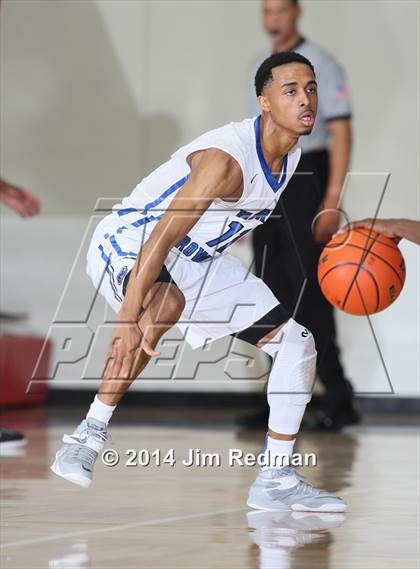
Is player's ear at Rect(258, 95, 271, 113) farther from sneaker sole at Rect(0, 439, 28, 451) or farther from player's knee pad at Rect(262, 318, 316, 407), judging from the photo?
sneaker sole at Rect(0, 439, 28, 451)

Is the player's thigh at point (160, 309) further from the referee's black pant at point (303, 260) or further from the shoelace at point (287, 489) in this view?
the referee's black pant at point (303, 260)

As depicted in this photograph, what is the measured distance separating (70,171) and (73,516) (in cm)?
457

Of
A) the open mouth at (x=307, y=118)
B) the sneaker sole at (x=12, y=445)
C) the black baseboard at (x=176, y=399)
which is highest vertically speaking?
the open mouth at (x=307, y=118)

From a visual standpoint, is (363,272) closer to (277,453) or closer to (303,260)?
(277,453)

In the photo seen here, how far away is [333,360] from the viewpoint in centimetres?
656

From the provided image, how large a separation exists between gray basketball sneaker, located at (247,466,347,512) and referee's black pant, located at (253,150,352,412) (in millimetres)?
2226

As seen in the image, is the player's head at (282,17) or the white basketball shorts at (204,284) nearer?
the white basketball shorts at (204,284)

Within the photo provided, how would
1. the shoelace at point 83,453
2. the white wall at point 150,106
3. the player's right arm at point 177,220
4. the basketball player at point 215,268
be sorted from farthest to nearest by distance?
the white wall at point 150,106, the shoelace at point 83,453, the basketball player at point 215,268, the player's right arm at point 177,220

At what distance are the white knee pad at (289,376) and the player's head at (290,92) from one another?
28.0 inches

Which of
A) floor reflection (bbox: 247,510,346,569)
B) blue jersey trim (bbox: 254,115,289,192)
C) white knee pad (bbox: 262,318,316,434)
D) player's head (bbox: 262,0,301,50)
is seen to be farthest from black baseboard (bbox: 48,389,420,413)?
blue jersey trim (bbox: 254,115,289,192)

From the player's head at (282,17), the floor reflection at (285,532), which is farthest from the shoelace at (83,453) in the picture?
the player's head at (282,17)

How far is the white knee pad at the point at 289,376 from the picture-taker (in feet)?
13.5

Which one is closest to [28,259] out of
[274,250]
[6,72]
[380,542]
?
[6,72]

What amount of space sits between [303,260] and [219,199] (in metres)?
2.66
